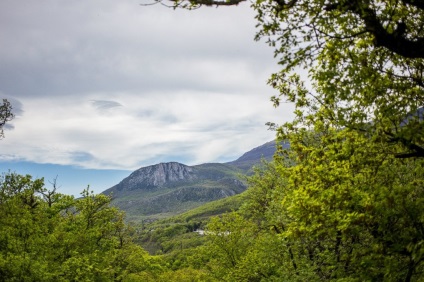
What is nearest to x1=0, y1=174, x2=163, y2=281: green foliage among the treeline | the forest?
the treeline

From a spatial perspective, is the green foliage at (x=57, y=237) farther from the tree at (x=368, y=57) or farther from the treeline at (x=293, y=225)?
the tree at (x=368, y=57)

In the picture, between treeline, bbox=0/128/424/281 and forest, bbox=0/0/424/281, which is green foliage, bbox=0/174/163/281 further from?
forest, bbox=0/0/424/281

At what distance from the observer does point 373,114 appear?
11070mm

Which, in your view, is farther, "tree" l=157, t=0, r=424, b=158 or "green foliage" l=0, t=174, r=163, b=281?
"green foliage" l=0, t=174, r=163, b=281

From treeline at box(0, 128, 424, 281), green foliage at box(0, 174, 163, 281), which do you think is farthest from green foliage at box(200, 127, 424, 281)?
green foliage at box(0, 174, 163, 281)

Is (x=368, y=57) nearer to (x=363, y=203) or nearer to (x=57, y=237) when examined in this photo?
(x=363, y=203)

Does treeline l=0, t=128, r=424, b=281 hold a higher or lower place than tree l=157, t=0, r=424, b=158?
lower

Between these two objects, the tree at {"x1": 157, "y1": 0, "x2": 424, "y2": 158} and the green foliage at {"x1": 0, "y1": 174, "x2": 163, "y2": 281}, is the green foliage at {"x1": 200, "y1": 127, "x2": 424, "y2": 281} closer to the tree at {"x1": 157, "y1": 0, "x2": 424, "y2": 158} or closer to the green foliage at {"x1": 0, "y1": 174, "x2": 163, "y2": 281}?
the tree at {"x1": 157, "y1": 0, "x2": 424, "y2": 158}

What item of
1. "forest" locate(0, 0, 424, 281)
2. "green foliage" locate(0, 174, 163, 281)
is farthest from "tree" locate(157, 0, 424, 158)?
"green foliage" locate(0, 174, 163, 281)

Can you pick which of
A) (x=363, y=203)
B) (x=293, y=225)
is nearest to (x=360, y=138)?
(x=363, y=203)

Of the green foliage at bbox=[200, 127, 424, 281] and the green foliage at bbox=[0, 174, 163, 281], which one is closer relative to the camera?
the green foliage at bbox=[200, 127, 424, 281]

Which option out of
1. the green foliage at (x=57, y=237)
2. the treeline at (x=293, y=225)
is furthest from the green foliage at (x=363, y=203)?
the green foliage at (x=57, y=237)

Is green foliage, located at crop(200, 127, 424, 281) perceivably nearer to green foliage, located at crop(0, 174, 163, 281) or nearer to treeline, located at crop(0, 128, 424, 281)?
treeline, located at crop(0, 128, 424, 281)

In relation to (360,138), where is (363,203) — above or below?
below
